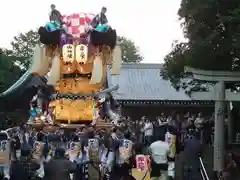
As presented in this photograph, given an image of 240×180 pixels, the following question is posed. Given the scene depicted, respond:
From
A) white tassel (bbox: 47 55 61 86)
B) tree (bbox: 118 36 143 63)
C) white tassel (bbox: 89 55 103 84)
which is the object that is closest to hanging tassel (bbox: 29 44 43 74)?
white tassel (bbox: 47 55 61 86)

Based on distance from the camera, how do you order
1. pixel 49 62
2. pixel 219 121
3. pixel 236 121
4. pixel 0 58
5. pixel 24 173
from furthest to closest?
pixel 0 58, pixel 236 121, pixel 49 62, pixel 219 121, pixel 24 173

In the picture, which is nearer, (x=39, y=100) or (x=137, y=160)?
(x=137, y=160)

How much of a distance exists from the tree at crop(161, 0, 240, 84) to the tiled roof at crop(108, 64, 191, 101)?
12.0 metres

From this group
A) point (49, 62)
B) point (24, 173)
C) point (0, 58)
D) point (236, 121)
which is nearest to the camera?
point (24, 173)

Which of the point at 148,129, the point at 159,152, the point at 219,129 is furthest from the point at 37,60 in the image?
the point at 159,152

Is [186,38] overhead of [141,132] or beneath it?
overhead

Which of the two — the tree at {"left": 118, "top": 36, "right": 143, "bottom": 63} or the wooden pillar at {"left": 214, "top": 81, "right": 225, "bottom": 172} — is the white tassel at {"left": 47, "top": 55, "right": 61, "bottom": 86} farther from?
the tree at {"left": 118, "top": 36, "right": 143, "bottom": 63}

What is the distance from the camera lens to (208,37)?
1644 cm

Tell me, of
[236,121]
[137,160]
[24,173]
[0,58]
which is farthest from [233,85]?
[0,58]

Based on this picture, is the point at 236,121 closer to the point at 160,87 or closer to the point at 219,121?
the point at 219,121

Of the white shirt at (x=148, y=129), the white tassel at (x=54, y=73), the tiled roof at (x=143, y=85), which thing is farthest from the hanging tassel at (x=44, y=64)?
the tiled roof at (x=143, y=85)

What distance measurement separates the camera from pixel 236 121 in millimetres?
21938

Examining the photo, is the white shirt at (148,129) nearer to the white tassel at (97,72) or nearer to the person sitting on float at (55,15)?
the white tassel at (97,72)

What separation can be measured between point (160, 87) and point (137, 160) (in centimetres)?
2329
